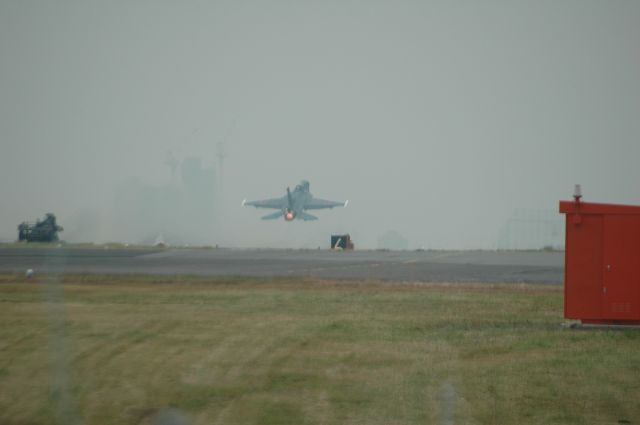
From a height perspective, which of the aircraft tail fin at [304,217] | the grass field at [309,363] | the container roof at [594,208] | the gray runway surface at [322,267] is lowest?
the grass field at [309,363]

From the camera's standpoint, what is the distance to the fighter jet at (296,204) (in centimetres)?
10396

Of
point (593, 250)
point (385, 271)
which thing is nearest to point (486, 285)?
point (385, 271)

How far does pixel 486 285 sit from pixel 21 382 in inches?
849

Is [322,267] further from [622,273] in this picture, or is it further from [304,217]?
[304,217]

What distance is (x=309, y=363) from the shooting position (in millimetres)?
17281

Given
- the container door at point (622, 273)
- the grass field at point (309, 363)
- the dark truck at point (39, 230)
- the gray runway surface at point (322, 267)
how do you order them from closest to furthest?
the grass field at point (309, 363) → the container door at point (622, 273) → the gray runway surface at point (322, 267) → the dark truck at point (39, 230)

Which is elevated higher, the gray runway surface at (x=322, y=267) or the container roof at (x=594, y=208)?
the container roof at (x=594, y=208)

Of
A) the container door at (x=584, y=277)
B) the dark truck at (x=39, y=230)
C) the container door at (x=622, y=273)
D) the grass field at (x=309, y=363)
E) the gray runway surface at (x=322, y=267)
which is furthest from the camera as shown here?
the dark truck at (x=39, y=230)

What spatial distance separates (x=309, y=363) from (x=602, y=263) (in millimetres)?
8393

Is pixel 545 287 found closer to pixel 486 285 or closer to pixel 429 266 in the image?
pixel 486 285

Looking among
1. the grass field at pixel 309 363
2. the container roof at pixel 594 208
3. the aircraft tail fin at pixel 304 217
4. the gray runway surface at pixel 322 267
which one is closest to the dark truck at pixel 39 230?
the gray runway surface at pixel 322 267

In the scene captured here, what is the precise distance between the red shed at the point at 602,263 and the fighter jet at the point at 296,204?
78.7 m

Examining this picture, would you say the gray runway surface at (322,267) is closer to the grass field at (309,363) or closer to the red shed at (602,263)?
the grass field at (309,363)

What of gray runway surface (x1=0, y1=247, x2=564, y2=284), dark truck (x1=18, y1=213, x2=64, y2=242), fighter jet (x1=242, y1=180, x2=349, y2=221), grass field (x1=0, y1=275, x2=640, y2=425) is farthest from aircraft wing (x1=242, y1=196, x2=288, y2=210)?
grass field (x1=0, y1=275, x2=640, y2=425)
